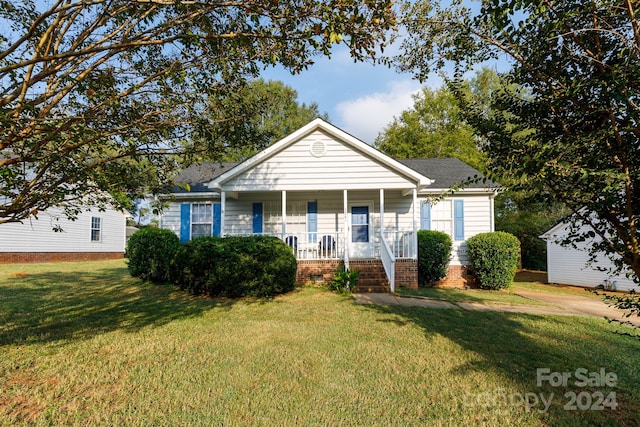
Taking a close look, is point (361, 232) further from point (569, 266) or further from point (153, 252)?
point (569, 266)

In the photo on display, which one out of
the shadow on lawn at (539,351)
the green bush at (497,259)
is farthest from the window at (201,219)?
the green bush at (497,259)

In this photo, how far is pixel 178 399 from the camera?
336 centimetres

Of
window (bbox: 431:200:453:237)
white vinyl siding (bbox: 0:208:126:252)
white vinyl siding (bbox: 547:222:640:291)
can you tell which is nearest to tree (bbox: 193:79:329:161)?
window (bbox: 431:200:453:237)

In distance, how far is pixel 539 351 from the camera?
5.01m

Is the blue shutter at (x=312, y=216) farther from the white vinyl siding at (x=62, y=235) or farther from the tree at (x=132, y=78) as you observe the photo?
the white vinyl siding at (x=62, y=235)

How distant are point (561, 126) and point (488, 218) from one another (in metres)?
11.0

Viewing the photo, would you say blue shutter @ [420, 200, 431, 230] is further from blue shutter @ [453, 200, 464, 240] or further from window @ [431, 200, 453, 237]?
blue shutter @ [453, 200, 464, 240]

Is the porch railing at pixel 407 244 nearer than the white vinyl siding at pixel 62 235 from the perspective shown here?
Yes

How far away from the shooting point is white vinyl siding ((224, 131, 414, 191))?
36.5ft

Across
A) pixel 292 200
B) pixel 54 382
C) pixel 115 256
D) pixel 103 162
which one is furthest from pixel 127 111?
pixel 115 256

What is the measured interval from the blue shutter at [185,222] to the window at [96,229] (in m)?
14.1

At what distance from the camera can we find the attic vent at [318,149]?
1127 cm

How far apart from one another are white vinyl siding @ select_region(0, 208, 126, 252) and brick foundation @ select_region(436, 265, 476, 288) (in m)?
16.7

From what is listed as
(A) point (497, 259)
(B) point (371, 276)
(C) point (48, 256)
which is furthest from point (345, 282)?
(C) point (48, 256)
